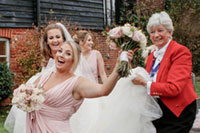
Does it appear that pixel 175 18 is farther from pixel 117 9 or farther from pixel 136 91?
pixel 136 91

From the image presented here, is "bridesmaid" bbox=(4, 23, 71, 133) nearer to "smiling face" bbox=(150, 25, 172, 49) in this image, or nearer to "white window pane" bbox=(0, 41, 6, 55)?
"smiling face" bbox=(150, 25, 172, 49)

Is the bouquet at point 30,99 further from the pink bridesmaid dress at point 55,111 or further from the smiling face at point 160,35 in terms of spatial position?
the smiling face at point 160,35

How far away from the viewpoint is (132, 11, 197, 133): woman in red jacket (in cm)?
332

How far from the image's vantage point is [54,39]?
15.1ft

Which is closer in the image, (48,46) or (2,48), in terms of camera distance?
(48,46)

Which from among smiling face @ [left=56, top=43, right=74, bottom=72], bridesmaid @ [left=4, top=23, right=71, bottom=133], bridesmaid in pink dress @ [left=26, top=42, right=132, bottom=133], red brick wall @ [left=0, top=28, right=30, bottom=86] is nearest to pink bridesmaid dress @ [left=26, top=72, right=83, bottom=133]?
bridesmaid in pink dress @ [left=26, top=42, right=132, bottom=133]

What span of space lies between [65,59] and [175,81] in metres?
1.13

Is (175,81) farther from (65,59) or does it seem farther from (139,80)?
(65,59)

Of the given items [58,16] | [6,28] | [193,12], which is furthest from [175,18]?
[6,28]

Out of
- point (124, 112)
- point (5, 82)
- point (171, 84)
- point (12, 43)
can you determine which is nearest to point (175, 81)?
point (171, 84)

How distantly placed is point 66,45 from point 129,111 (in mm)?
1301

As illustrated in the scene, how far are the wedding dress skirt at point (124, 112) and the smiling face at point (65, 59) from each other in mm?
749

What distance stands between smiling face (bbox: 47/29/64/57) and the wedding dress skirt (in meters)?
1.03

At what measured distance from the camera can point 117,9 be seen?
46.0 ft
